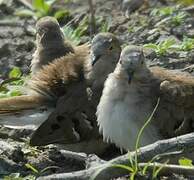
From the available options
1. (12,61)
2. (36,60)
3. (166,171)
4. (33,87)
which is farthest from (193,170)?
(12,61)

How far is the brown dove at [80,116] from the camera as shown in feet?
23.5

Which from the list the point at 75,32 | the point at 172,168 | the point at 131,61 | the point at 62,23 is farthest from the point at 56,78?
the point at 62,23

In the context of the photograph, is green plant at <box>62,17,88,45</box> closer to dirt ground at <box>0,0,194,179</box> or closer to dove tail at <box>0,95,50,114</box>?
dirt ground at <box>0,0,194,179</box>

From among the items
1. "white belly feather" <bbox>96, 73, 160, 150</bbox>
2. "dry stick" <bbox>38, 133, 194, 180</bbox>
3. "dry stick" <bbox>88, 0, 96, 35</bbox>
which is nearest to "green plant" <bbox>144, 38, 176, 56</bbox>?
"dry stick" <bbox>88, 0, 96, 35</bbox>

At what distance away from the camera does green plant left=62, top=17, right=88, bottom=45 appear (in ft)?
30.2

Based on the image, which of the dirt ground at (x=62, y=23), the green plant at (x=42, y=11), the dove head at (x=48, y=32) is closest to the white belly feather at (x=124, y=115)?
the dirt ground at (x=62, y=23)

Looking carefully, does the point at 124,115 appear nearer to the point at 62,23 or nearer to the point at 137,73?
the point at 137,73

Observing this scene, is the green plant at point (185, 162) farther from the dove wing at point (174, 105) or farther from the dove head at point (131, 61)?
the dove head at point (131, 61)

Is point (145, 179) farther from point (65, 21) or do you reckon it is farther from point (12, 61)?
point (65, 21)

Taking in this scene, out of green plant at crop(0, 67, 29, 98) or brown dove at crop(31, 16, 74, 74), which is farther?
brown dove at crop(31, 16, 74, 74)

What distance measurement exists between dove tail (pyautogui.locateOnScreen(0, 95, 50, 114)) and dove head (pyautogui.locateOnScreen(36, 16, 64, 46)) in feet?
3.41

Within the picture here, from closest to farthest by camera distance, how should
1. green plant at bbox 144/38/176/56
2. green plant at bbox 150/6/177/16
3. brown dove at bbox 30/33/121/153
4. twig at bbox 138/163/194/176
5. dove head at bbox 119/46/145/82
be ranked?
twig at bbox 138/163/194/176 → dove head at bbox 119/46/145/82 → brown dove at bbox 30/33/121/153 → green plant at bbox 144/38/176/56 → green plant at bbox 150/6/177/16

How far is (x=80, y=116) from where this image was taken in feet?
23.7

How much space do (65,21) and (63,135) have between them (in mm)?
3013
